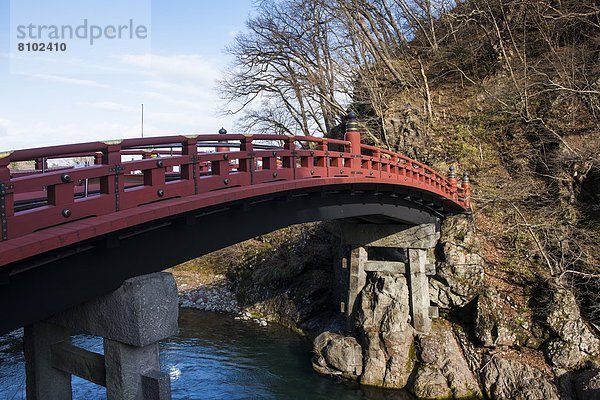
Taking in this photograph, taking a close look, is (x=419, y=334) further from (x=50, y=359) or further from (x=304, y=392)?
(x=50, y=359)

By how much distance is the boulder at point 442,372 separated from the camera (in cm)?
1231

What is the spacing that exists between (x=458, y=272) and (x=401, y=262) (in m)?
1.83

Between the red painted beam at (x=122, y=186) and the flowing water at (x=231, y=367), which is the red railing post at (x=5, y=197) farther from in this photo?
the flowing water at (x=231, y=367)

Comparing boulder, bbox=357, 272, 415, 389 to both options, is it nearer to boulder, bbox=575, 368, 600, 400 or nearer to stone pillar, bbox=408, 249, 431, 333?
stone pillar, bbox=408, 249, 431, 333

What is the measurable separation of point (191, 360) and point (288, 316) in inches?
197

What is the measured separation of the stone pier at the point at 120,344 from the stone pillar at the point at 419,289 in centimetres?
1007

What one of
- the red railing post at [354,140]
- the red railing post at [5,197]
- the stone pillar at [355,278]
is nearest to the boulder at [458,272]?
the stone pillar at [355,278]

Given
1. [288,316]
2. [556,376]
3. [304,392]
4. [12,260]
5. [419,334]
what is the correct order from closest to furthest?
[12,260]
[556,376]
[304,392]
[419,334]
[288,316]

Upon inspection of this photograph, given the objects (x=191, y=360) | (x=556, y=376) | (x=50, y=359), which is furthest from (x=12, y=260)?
(x=556, y=376)

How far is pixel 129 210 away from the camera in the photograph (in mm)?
5191

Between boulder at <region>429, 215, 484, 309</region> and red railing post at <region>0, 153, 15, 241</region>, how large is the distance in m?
13.1

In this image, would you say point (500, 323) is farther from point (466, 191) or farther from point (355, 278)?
point (466, 191)

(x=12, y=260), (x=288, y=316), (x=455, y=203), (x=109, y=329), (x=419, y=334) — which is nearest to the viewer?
(x=12, y=260)

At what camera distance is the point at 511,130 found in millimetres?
20688
